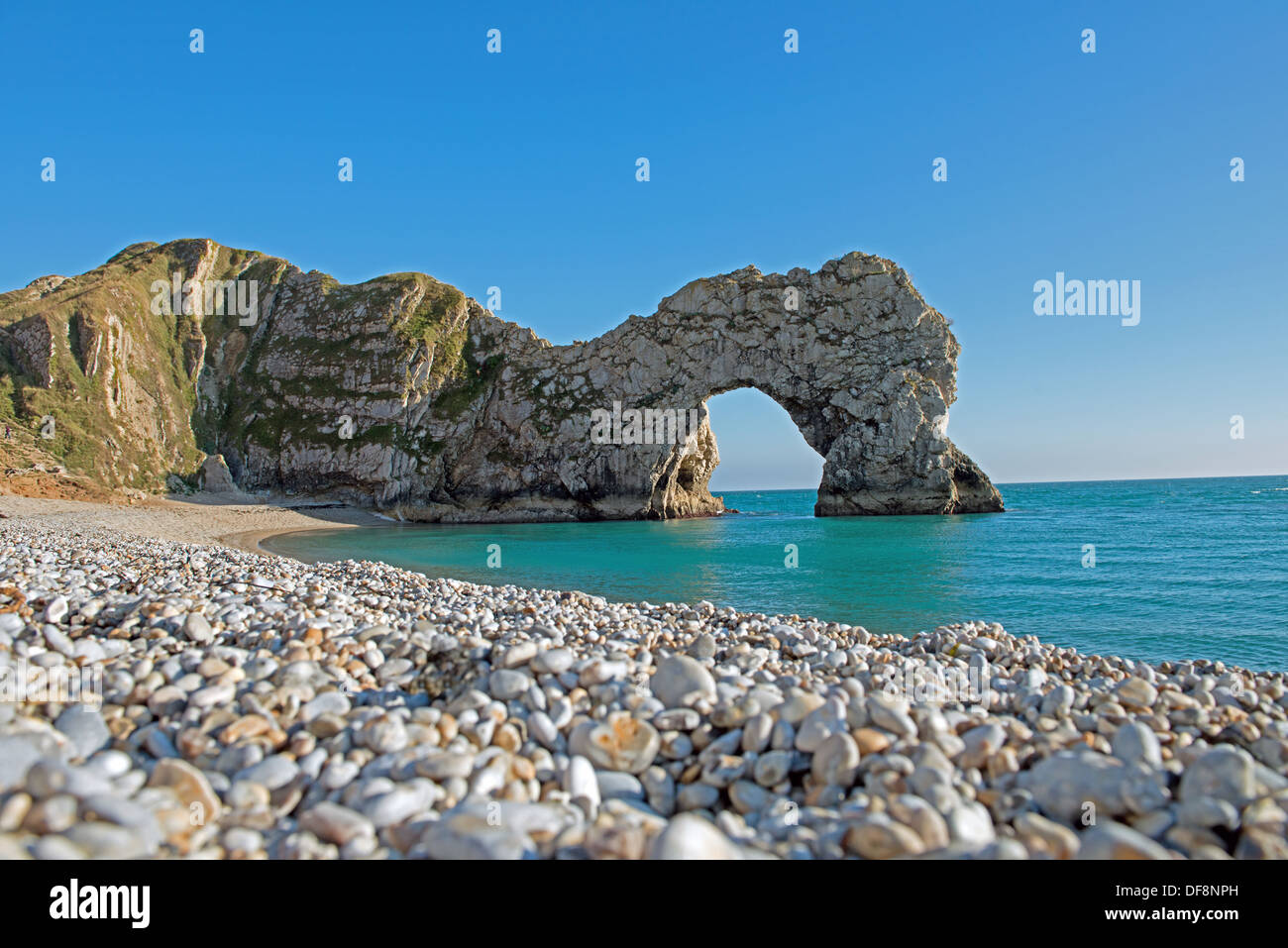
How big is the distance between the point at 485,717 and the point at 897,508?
55022mm

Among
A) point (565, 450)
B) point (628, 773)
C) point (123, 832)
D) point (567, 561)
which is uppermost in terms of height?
point (565, 450)

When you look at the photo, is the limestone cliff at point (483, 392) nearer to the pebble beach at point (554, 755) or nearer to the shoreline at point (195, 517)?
the shoreline at point (195, 517)

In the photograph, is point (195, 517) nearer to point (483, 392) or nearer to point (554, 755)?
point (483, 392)

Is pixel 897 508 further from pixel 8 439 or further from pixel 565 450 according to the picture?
pixel 8 439

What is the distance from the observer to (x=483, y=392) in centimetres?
6284

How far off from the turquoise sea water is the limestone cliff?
1692cm

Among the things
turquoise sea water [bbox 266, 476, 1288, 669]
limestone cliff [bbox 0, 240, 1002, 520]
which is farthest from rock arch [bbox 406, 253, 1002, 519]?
turquoise sea water [bbox 266, 476, 1288, 669]

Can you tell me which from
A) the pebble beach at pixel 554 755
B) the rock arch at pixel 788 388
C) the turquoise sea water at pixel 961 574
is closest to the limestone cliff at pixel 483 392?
the rock arch at pixel 788 388

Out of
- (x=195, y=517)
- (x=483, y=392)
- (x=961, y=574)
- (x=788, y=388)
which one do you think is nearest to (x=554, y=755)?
(x=961, y=574)

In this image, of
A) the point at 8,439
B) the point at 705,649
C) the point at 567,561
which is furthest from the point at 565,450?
the point at 705,649

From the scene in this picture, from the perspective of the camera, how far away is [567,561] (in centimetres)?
2530

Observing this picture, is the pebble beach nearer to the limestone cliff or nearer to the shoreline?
the shoreline

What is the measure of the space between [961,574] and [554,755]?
19.2m

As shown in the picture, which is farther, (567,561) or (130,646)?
(567,561)
